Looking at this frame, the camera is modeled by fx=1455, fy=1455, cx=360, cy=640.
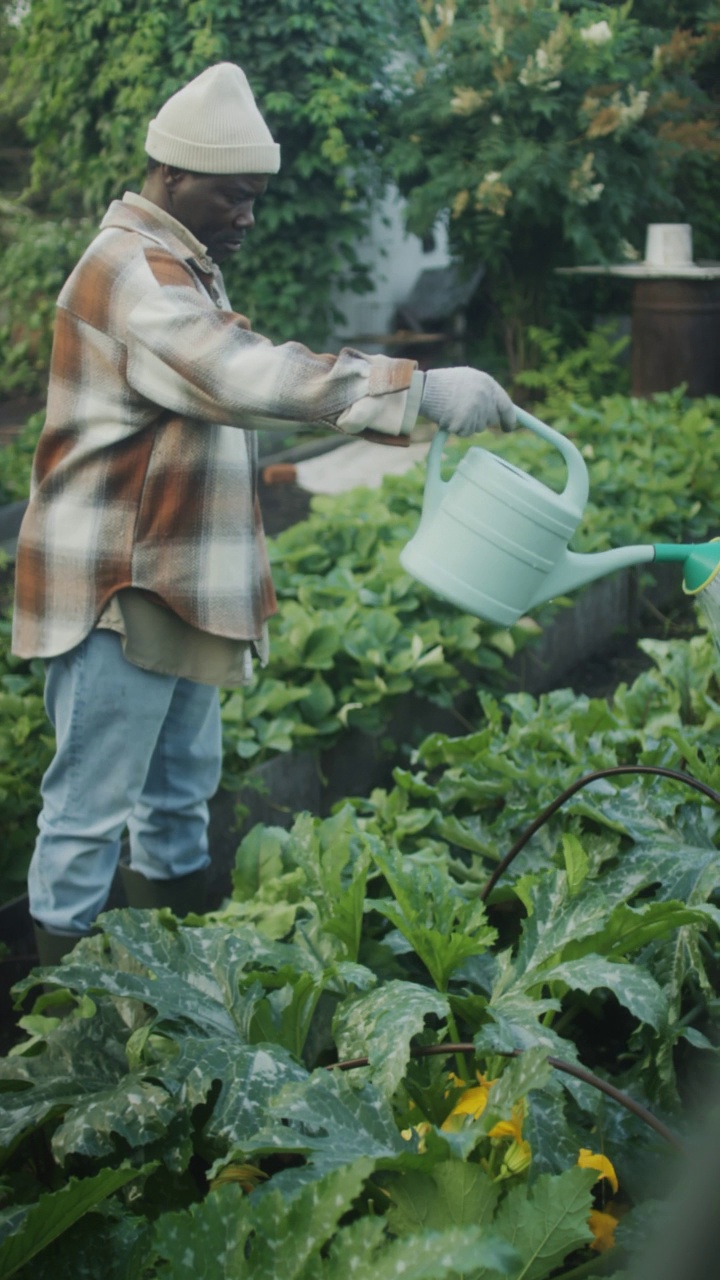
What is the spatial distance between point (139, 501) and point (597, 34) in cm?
687

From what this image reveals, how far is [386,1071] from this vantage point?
137 cm

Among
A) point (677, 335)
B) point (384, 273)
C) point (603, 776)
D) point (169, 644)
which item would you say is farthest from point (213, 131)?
point (384, 273)

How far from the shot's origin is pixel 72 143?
865cm

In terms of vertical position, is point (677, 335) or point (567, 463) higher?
point (567, 463)

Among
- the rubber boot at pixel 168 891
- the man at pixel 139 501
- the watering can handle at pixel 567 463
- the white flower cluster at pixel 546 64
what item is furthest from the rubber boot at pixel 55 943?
the white flower cluster at pixel 546 64

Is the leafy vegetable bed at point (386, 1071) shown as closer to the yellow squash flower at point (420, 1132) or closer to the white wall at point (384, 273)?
the yellow squash flower at point (420, 1132)

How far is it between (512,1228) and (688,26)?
1016cm

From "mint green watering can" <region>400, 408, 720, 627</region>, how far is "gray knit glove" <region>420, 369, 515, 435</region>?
0.04m

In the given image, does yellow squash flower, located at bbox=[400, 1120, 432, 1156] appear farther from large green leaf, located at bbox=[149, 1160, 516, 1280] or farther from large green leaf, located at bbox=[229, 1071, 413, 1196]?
large green leaf, located at bbox=[149, 1160, 516, 1280]

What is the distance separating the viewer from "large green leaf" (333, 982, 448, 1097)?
4.51 feet

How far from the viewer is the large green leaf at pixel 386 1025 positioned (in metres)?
1.38

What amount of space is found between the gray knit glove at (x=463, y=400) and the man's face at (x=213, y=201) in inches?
21.3

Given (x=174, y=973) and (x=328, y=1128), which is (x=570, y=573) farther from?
(x=328, y=1128)

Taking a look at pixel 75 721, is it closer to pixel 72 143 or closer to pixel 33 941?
pixel 33 941
